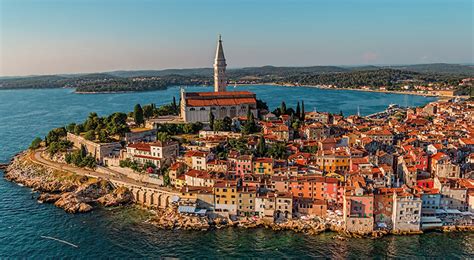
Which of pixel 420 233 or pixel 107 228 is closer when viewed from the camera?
pixel 420 233

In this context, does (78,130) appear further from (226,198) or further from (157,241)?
(157,241)

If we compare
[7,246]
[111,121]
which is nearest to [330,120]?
[111,121]

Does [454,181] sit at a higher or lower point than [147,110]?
lower

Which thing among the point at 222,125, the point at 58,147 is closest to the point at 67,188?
the point at 58,147

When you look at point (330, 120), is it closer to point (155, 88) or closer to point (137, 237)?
point (137, 237)

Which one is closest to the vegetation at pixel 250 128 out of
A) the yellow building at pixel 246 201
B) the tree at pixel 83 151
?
the yellow building at pixel 246 201

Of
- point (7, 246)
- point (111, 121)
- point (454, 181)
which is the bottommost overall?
point (7, 246)

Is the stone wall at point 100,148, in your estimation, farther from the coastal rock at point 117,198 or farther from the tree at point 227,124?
the tree at point 227,124
